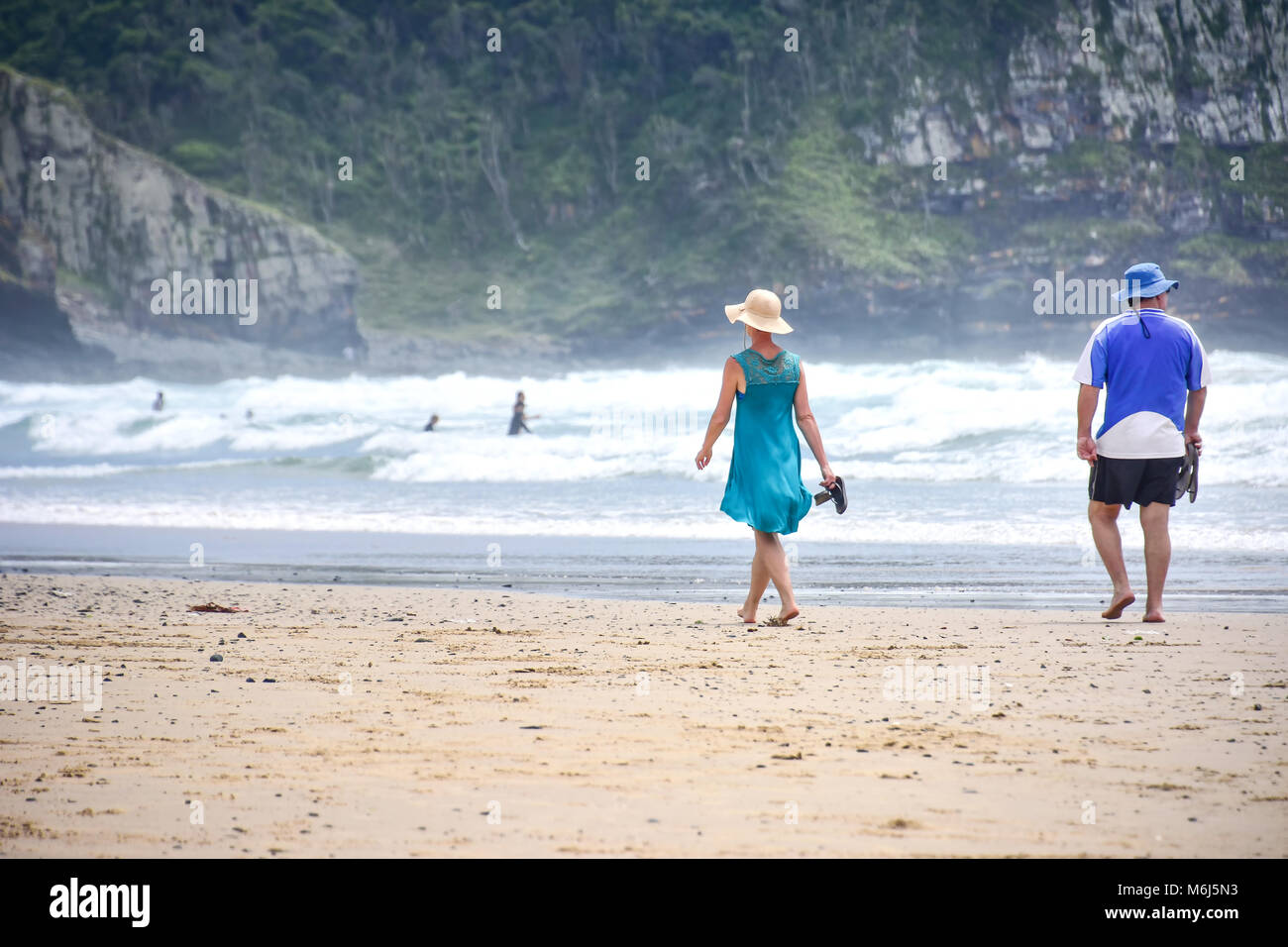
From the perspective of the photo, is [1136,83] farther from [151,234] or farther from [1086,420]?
[1086,420]

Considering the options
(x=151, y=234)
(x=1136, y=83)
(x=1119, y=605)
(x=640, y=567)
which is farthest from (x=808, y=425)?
(x=1136, y=83)

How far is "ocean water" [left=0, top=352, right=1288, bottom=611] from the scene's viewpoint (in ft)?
27.9

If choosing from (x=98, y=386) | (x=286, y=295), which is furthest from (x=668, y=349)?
(x=98, y=386)

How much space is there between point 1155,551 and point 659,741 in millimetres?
3230

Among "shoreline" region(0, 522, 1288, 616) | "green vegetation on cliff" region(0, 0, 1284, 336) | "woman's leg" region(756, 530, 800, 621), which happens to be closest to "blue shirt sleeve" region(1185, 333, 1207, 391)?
"shoreline" region(0, 522, 1288, 616)

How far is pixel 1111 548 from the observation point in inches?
235

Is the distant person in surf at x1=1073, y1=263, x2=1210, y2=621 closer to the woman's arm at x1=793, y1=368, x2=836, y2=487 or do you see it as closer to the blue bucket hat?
the blue bucket hat

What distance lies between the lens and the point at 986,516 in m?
11.1

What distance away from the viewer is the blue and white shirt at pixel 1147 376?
5820 millimetres

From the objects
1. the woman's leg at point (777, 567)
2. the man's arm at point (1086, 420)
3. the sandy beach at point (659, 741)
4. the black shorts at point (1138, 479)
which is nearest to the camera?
the sandy beach at point (659, 741)

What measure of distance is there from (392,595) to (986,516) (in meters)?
5.77

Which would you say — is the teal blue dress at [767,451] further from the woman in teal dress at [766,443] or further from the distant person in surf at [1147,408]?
the distant person in surf at [1147,408]

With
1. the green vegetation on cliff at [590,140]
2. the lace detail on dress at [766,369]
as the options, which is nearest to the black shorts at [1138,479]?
the lace detail on dress at [766,369]

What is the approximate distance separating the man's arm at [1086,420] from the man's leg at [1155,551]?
14.1 inches
